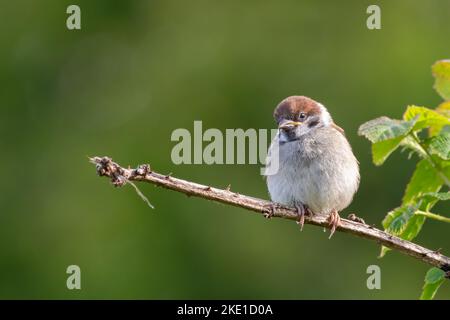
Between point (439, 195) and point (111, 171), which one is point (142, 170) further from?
point (439, 195)

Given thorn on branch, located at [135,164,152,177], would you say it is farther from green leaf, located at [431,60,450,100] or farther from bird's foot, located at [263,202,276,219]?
green leaf, located at [431,60,450,100]

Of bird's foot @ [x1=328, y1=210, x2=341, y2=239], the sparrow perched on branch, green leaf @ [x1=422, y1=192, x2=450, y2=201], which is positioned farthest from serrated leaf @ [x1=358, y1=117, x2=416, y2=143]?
the sparrow perched on branch

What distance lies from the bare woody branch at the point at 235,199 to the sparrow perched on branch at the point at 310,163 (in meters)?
0.98

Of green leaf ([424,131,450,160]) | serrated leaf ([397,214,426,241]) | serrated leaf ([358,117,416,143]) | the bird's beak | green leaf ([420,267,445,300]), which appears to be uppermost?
the bird's beak

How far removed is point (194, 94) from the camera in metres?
13.5

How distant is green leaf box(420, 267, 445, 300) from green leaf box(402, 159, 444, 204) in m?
0.32

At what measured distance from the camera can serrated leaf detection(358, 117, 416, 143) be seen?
10.8 ft

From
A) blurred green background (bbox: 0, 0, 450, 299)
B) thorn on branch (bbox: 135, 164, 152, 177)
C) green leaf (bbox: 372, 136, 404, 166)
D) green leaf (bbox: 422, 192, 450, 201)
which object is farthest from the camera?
blurred green background (bbox: 0, 0, 450, 299)

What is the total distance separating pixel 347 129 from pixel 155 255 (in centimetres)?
334

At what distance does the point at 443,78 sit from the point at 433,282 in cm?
86

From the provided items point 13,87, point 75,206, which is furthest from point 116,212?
point 13,87

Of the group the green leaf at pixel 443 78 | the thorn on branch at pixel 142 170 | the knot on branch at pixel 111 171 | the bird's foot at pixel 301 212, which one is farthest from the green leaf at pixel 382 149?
the knot on branch at pixel 111 171

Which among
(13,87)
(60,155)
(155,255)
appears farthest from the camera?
(13,87)

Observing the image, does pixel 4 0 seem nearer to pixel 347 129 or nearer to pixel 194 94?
pixel 194 94
